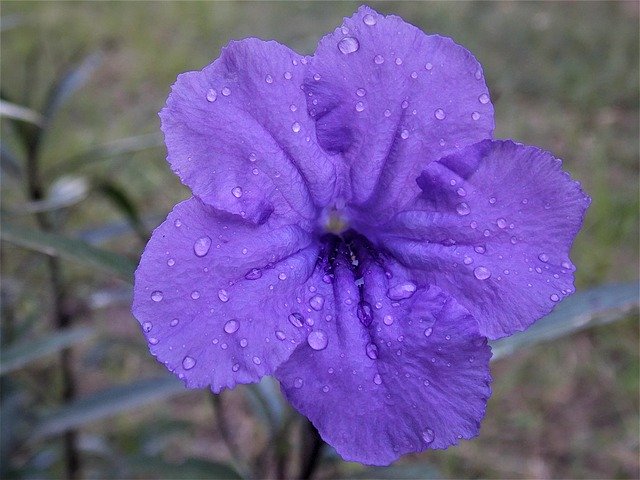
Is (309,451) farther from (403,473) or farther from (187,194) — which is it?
(187,194)

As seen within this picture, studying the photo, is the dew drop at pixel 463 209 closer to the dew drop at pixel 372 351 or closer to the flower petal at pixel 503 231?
the flower petal at pixel 503 231

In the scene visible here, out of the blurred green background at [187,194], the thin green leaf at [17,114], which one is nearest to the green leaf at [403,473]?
the blurred green background at [187,194]

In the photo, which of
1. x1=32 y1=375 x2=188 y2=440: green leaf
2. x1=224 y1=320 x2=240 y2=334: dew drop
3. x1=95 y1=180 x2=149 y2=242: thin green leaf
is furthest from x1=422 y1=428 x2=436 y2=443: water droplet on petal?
x1=95 y1=180 x2=149 y2=242: thin green leaf

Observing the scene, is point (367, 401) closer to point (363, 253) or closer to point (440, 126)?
point (363, 253)

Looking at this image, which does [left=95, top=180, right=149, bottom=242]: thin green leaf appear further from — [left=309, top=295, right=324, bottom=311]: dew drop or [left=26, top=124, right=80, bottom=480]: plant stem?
[left=309, top=295, right=324, bottom=311]: dew drop

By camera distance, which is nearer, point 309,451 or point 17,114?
point 309,451

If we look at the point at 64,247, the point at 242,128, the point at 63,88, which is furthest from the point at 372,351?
the point at 63,88
